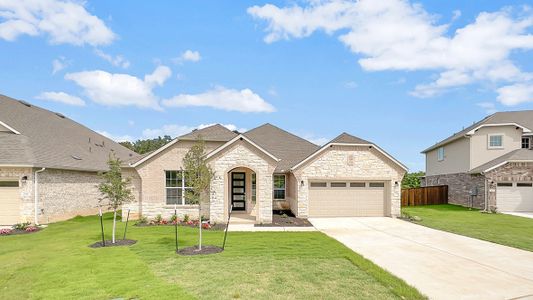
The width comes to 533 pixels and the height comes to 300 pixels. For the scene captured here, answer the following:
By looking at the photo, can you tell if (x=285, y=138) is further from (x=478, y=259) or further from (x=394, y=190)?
(x=478, y=259)

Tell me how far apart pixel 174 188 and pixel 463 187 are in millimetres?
21817

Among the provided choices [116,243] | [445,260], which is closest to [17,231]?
[116,243]

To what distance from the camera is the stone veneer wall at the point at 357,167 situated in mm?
18328

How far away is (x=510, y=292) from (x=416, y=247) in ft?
13.7

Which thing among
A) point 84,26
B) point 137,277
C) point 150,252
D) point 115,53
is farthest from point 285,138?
point 137,277

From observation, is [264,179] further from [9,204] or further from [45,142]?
[45,142]

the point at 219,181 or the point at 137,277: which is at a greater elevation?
the point at 219,181

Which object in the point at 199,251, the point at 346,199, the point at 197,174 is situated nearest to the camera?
the point at 199,251

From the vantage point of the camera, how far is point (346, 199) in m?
18.6

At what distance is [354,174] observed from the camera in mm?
18391

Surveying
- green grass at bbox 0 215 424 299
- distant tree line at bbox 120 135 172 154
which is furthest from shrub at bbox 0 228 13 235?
distant tree line at bbox 120 135 172 154

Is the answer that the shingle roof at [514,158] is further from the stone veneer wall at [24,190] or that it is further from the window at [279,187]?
the stone veneer wall at [24,190]

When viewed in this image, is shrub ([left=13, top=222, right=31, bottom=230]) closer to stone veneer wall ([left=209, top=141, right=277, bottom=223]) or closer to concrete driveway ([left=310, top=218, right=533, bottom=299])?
stone veneer wall ([left=209, top=141, right=277, bottom=223])

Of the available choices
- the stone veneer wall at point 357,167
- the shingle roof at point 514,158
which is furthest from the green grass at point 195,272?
the shingle roof at point 514,158
